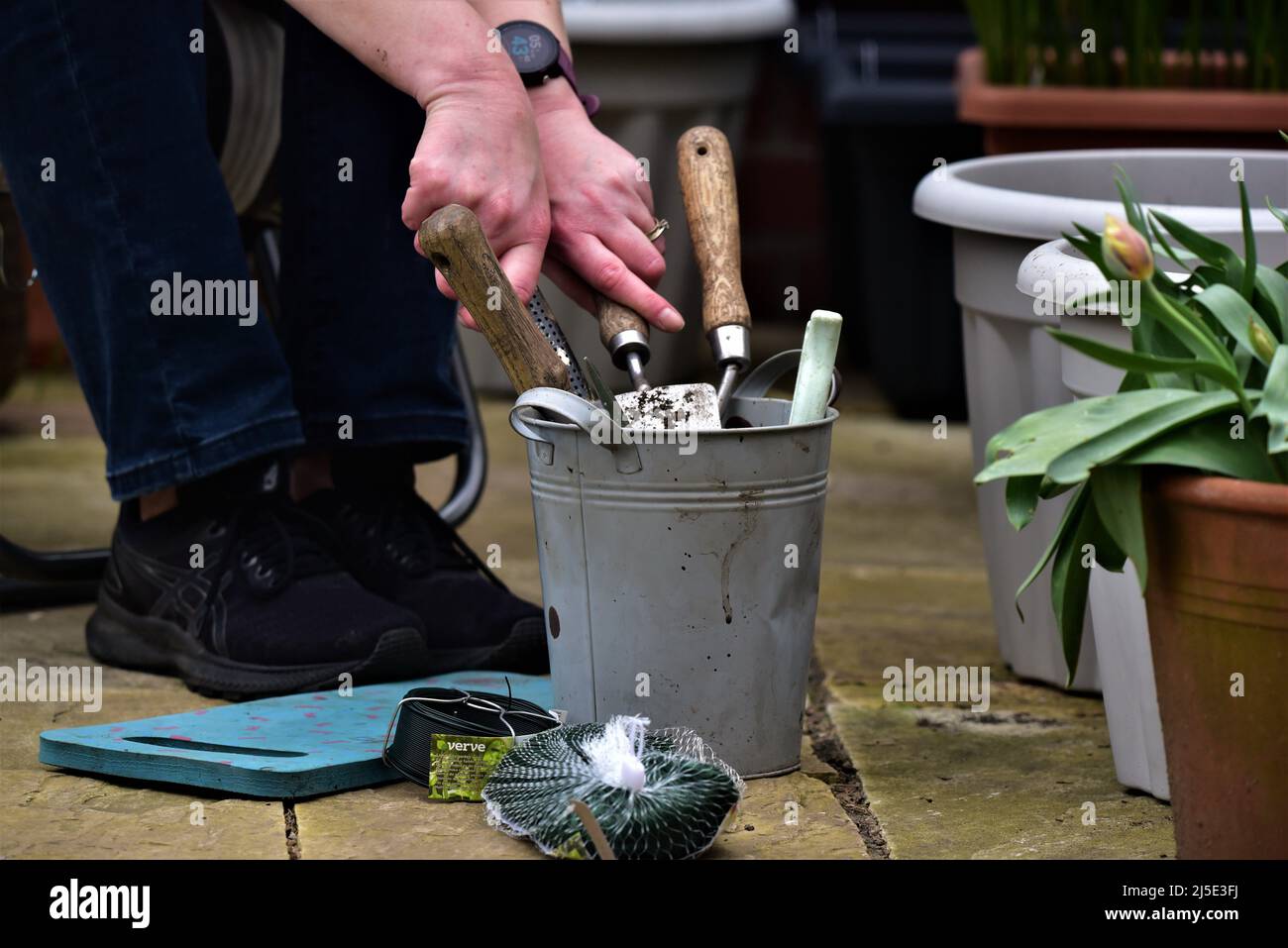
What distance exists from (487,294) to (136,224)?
1.24ft

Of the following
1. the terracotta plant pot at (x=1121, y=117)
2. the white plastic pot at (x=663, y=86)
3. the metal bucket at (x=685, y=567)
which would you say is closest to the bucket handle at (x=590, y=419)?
the metal bucket at (x=685, y=567)

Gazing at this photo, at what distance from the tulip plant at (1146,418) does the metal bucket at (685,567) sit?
0.83ft

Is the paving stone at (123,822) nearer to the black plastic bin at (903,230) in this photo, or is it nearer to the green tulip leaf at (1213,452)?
the green tulip leaf at (1213,452)

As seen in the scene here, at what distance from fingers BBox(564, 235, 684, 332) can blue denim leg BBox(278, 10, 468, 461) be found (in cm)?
25

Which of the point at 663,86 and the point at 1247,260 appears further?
the point at 663,86

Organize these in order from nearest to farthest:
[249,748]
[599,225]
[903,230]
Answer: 1. [249,748]
2. [599,225]
3. [903,230]

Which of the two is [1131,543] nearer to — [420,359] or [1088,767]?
[1088,767]

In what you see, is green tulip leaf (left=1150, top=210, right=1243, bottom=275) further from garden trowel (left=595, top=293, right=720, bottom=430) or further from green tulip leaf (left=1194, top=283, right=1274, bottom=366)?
garden trowel (left=595, top=293, right=720, bottom=430)

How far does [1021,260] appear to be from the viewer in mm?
1459

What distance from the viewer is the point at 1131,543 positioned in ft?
3.02

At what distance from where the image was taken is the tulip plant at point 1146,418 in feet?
2.99

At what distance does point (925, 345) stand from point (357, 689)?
64.6 inches

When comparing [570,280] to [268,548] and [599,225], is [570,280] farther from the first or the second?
[268,548]

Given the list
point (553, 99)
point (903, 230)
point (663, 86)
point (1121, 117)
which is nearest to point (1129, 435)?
point (553, 99)
